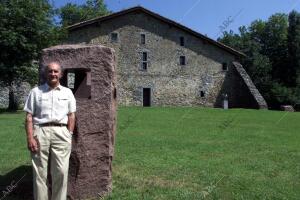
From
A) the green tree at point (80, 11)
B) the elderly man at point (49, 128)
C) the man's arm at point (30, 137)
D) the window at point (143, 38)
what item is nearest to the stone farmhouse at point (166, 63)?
the window at point (143, 38)

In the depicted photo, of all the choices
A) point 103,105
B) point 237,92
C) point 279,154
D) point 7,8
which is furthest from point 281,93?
point 103,105

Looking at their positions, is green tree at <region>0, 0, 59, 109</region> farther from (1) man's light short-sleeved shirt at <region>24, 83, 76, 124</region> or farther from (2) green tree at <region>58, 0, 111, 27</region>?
(2) green tree at <region>58, 0, 111, 27</region>

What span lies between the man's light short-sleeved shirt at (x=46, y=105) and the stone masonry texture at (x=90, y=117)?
2.64 ft

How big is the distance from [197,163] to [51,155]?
416 cm

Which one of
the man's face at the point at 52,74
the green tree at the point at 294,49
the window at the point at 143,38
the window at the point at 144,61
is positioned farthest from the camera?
the green tree at the point at 294,49

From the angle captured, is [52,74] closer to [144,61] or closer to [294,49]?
[144,61]

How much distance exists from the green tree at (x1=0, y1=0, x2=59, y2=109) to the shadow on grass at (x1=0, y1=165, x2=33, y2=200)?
1686cm

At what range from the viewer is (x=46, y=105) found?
211 inches

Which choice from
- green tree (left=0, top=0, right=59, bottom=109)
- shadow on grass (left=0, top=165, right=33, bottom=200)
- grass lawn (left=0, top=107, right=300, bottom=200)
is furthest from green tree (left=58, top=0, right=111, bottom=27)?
shadow on grass (left=0, top=165, right=33, bottom=200)

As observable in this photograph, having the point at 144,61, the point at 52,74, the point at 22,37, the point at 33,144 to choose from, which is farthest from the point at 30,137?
the point at 144,61

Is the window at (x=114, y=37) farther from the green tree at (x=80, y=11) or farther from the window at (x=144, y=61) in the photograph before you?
the green tree at (x=80, y=11)

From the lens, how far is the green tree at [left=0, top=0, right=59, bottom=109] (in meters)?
24.0

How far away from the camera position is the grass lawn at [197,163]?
6816 millimetres

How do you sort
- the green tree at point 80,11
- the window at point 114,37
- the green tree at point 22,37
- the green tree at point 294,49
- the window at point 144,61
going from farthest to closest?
the green tree at point 80,11, the green tree at point 294,49, the window at point 144,61, the window at point 114,37, the green tree at point 22,37
